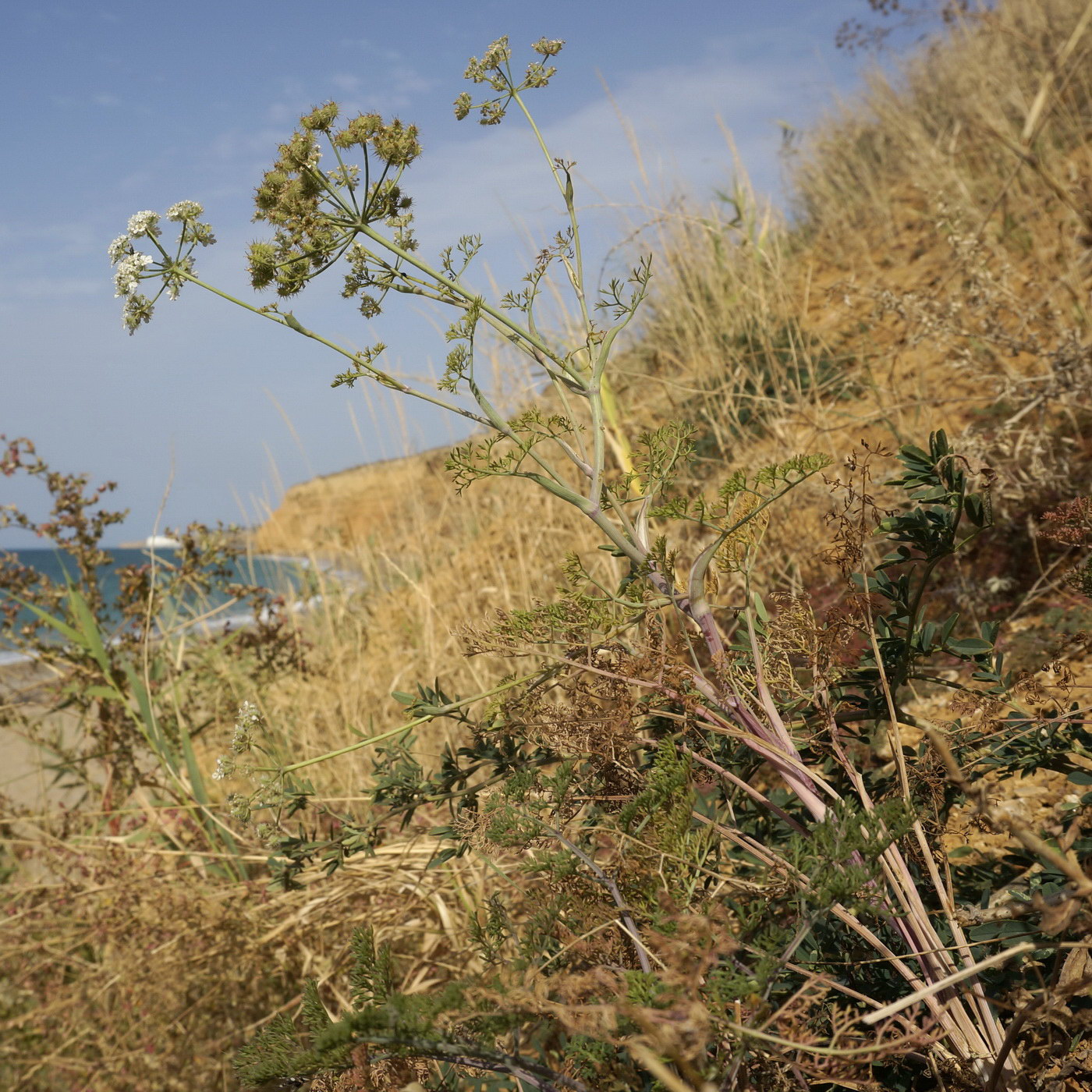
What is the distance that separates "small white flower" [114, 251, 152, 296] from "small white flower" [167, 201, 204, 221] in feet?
0.19

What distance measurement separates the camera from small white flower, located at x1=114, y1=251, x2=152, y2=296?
3.36 feet

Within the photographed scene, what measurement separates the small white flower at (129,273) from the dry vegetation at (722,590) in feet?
1.99

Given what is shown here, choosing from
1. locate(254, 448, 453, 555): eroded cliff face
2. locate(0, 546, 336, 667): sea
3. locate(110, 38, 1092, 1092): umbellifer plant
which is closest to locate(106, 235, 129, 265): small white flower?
locate(110, 38, 1092, 1092): umbellifer plant

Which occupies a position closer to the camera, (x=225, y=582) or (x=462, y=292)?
(x=462, y=292)

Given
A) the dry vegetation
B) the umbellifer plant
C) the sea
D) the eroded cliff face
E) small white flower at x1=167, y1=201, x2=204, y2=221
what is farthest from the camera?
the eroded cliff face

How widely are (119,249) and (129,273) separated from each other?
0.04 metres

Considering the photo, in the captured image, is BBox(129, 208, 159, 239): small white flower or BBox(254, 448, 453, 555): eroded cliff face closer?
BBox(129, 208, 159, 239): small white flower

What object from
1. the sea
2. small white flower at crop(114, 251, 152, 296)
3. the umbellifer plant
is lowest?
the umbellifer plant

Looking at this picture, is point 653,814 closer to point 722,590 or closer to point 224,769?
point 224,769

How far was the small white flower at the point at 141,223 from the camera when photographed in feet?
3.39

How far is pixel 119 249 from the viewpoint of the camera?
3.41 feet

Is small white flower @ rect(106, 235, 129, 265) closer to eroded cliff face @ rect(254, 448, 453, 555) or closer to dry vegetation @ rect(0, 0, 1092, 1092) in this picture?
dry vegetation @ rect(0, 0, 1092, 1092)

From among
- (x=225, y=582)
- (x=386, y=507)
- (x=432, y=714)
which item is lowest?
(x=432, y=714)

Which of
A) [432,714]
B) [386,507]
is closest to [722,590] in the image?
[432,714]
